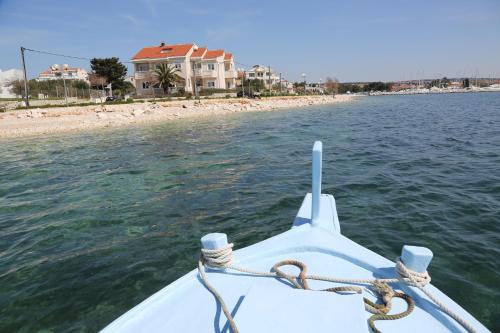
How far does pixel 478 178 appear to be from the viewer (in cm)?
811

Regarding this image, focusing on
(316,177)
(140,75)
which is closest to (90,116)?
(316,177)

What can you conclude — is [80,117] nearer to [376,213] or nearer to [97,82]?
[376,213]

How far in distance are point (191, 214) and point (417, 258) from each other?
4780 mm

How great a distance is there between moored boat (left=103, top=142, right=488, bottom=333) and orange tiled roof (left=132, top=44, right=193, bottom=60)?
55.7 m

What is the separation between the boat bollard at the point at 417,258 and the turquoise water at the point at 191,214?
5.50 feet

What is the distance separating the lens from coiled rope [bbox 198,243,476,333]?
6.88 feet

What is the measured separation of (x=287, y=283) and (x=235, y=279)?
1.54 ft

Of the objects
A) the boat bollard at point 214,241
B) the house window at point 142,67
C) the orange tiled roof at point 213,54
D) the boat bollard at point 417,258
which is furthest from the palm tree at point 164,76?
the boat bollard at point 417,258

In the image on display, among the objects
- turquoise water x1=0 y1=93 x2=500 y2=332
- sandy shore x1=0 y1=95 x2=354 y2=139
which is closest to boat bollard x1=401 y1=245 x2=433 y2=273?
turquoise water x1=0 y1=93 x2=500 y2=332

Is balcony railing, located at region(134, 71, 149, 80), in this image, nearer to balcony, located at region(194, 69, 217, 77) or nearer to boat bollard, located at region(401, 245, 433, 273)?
balcony, located at region(194, 69, 217, 77)

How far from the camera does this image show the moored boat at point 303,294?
189cm

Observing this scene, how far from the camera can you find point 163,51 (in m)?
55.4

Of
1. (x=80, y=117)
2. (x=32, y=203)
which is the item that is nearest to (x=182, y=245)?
(x=32, y=203)

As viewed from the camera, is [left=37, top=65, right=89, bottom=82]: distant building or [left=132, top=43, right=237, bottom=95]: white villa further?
[left=37, top=65, right=89, bottom=82]: distant building
